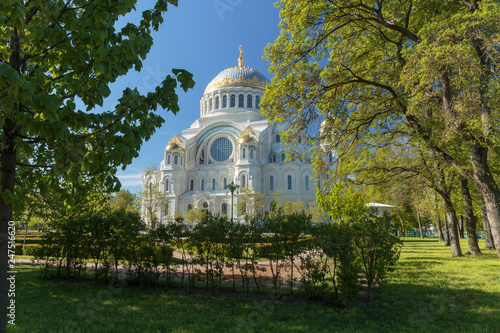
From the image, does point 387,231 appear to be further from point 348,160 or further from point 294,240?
point 348,160

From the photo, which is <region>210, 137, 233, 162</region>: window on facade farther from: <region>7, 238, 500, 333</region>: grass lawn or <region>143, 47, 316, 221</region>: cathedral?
<region>7, 238, 500, 333</region>: grass lawn

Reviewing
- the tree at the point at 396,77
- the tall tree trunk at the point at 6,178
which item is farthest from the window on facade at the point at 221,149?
the tall tree trunk at the point at 6,178

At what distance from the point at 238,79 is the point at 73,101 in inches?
2147

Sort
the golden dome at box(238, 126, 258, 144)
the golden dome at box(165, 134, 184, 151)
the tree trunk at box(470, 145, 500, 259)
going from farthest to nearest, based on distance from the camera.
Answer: the golden dome at box(165, 134, 184, 151) → the golden dome at box(238, 126, 258, 144) → the tree trunk at box(470, 145, 500, 259)

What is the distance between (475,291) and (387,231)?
3.00 m

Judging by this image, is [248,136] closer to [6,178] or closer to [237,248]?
[237,248]

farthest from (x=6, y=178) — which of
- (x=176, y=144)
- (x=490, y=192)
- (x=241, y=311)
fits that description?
(x=176, y=144)

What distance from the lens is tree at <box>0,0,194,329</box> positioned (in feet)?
8.70

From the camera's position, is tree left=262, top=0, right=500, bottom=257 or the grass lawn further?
tree left=262, top=0, right=500, bottom=257

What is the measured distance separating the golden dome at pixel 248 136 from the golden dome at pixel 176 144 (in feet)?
31.3

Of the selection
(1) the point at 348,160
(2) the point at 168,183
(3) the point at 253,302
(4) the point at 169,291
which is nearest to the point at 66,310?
(4) the point at 169,291

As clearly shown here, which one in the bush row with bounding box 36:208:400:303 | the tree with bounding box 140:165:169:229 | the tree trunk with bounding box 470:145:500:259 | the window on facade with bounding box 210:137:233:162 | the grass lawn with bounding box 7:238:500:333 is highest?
the window on facade with bounding box 210:137:233:162

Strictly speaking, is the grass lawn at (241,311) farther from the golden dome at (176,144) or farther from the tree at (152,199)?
the golden dome at (176,144)

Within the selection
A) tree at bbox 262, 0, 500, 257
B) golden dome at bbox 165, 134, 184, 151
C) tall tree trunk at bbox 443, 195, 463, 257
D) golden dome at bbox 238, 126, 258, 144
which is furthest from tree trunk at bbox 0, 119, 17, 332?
golden dome at bbox 165, 134, 184, 151
